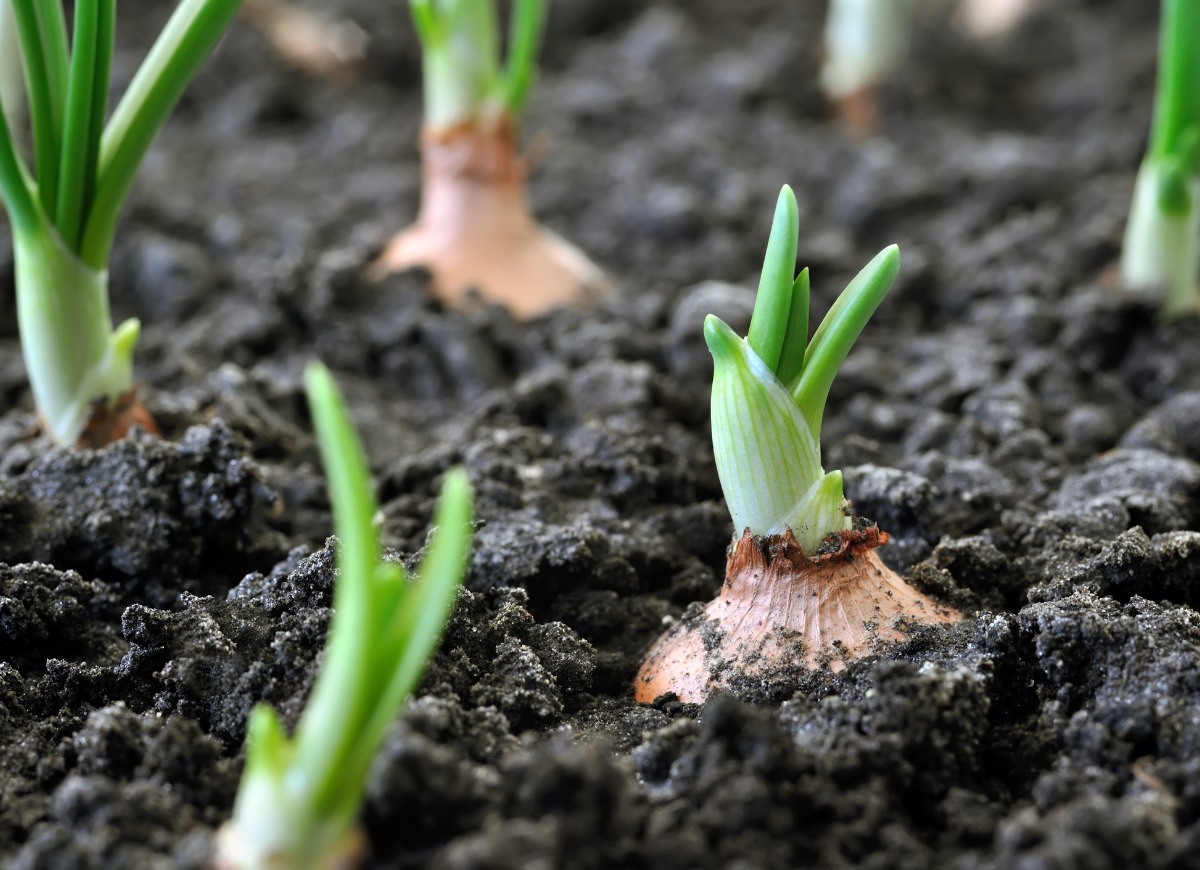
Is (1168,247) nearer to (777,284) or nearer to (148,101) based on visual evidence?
(777,284)

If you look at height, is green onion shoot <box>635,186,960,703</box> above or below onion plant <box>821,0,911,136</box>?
below

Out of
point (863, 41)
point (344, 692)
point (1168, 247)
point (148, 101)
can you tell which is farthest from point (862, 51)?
point (344, 692)

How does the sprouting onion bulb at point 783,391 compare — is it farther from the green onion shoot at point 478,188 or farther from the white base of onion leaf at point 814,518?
the green onion shoot at point 478,188

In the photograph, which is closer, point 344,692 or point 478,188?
point 344,692

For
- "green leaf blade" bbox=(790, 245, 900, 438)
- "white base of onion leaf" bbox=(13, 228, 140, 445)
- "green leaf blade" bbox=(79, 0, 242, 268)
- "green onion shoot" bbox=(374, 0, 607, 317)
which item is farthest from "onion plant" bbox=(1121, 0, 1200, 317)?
"white base of onion leaf" bbox=(13, 228, 140, 445)

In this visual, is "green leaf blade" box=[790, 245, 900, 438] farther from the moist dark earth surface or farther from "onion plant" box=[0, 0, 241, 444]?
"onion plant" box=[0, 0, 241, 444]

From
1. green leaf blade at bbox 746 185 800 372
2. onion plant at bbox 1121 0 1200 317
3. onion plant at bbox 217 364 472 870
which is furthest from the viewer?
onion plant at bbox 1121 0 1200 317
